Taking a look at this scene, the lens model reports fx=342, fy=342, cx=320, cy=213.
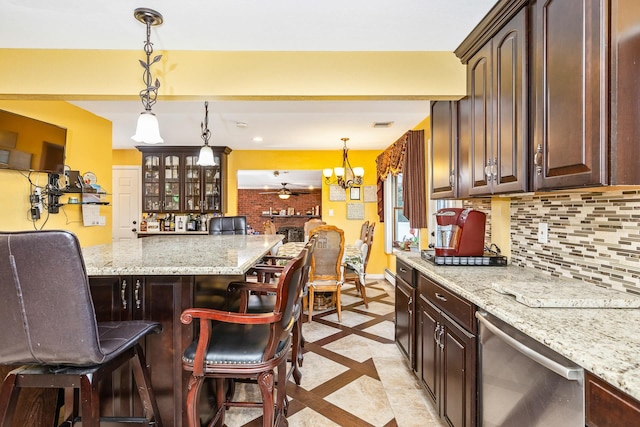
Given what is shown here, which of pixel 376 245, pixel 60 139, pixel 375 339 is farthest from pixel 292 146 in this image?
pixel 375 339

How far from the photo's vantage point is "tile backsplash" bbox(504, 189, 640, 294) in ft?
4.43

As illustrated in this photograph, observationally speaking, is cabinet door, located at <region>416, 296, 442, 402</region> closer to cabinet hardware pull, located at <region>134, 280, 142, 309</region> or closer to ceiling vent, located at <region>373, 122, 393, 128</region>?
cabinet hardware pull, located at <region>134, 280, 142, 309</region>

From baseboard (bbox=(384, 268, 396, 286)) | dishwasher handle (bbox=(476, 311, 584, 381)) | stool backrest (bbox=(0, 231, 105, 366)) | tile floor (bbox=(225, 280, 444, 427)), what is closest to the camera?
dishwasher handle (bbox=(476, 311, 584, 381))

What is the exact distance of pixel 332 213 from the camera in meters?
6.22

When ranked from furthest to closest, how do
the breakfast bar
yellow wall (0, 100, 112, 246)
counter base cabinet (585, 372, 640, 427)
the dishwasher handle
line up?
yellow wall (0, 100, 112, 246) < the breakfast bar < the dishwasher handle < counter base cabinet (585, 372, 640, 427)

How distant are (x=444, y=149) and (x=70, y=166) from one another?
3.65m

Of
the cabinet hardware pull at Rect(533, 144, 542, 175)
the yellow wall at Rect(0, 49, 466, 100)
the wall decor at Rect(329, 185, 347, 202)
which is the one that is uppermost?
the yellow wall at Rect(0, 49, 466, 100)

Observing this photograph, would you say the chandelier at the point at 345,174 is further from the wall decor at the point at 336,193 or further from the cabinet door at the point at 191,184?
the cabinet door at the point at 191,184

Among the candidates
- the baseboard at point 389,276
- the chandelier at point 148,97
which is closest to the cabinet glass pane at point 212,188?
the baseboard at point 389,276

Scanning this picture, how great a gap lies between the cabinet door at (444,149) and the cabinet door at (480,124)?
20 centimetres

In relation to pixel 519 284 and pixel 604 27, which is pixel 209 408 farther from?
pixel 604 27

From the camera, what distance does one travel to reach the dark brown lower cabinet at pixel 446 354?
1.48 metres

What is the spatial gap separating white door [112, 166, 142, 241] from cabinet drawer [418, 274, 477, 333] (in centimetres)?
572

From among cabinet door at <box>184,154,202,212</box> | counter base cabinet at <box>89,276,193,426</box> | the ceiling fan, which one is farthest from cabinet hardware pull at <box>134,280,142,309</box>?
the ceiling fan
